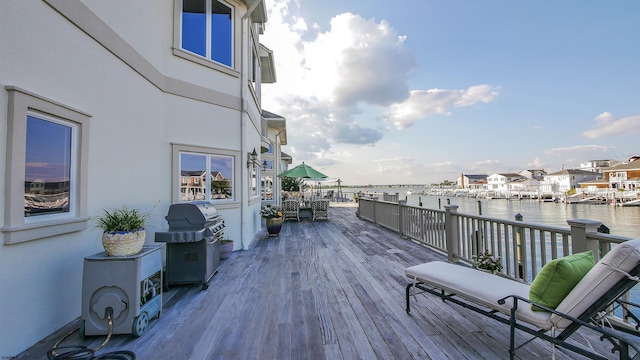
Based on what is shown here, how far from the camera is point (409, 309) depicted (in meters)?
2.78

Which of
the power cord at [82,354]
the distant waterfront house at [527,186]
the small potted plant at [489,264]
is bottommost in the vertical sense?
the power cord at [82,354]

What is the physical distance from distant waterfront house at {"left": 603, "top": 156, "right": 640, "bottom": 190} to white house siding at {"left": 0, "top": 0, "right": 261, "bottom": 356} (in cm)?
3831

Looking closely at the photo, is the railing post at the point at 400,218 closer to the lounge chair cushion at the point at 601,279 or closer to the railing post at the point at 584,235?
the railing post at the point at 584,235

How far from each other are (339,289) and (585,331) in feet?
8.27

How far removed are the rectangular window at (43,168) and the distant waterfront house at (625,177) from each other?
39692 mm

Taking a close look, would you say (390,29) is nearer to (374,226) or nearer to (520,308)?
(374,226)

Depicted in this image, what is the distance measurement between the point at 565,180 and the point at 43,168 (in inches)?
1865

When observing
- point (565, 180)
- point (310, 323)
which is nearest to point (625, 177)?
point (565, 180)

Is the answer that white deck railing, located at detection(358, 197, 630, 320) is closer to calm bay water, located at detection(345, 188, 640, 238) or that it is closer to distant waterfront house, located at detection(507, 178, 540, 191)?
calm bay water, located at detection(345, 188, 640, 238)

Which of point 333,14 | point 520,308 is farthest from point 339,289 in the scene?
point 333,14

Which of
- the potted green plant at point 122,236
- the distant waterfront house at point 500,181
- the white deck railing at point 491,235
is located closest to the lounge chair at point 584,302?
the white deck railing at point 491,235

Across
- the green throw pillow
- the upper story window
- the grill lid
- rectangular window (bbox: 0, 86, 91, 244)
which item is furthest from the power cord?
the upper story window

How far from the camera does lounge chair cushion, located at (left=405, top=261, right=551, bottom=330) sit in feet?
6.01

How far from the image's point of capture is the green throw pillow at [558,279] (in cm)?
174
